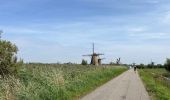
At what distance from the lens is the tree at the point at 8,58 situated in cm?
2633

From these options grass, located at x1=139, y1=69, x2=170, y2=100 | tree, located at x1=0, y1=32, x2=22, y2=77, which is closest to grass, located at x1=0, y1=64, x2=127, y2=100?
tree, located at x1=0, y1=32, x2=22, y2=77

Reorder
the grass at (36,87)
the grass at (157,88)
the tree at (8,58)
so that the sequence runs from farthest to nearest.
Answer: the grass at (157,88) → the tree at (8,58) → the grass at (36,87)

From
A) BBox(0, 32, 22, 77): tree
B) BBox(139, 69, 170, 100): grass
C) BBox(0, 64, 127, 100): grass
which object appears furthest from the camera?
BBox(139, 69, 170, 100): grass

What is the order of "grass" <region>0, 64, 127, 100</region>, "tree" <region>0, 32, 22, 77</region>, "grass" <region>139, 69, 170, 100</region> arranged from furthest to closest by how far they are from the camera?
"grass" <region>139, 69, 170, 100</region> → "tree" <region>0, 32, 22, 77</region> → "grass" <region>0, 64, 127, 100</region>

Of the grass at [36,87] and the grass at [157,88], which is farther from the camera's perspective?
the grass at [157,88]

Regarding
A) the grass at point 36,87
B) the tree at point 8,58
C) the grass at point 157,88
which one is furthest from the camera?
the grass at point 157,88

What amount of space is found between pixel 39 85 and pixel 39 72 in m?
3.40

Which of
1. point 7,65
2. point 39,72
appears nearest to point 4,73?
point 7,65

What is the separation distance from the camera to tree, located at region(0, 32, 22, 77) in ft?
86.4

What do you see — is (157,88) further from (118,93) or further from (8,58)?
(8,58)

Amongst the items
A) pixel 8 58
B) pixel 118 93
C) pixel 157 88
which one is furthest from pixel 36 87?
pixel 157 88

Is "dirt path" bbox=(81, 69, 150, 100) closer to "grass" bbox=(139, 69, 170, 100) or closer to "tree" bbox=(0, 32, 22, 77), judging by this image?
"grass" bbox=(139, 69, 170, 100)

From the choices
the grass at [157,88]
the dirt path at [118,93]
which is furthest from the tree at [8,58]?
the grass at [157,88]

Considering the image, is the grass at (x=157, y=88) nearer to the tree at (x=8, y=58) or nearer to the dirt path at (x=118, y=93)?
the dirt path at (x=118, y=93)
